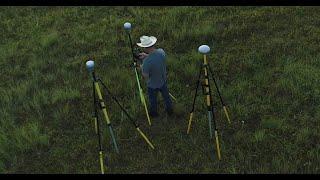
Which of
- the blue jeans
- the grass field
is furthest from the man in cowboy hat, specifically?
the grass field

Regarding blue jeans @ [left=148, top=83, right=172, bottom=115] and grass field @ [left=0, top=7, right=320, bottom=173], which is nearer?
grass field @ [left=0, top=7, right=320, bottom=173]

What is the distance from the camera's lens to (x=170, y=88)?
11812mm

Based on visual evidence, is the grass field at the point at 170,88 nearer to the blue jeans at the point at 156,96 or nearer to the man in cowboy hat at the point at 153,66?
the blue jeans at the point at 156,96

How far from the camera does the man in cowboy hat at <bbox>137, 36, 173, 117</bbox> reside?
9656 mm

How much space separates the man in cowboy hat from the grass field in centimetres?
75

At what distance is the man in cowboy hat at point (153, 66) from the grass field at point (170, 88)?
75cm

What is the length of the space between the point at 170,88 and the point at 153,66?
82.8 inches

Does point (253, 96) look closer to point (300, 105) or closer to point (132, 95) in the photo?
point (300, 105)

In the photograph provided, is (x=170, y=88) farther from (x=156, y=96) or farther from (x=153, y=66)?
(x=153, y=66)

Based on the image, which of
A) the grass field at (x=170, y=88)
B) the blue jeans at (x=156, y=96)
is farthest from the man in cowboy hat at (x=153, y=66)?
the grass field at (x=170, y=88)

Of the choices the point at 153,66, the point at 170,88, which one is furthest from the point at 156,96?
the point at 170,88

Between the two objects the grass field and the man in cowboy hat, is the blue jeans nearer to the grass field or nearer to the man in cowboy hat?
the man in cowboy hat

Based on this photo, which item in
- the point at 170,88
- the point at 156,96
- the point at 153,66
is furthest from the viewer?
the point at 170,88

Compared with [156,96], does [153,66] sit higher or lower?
higher
